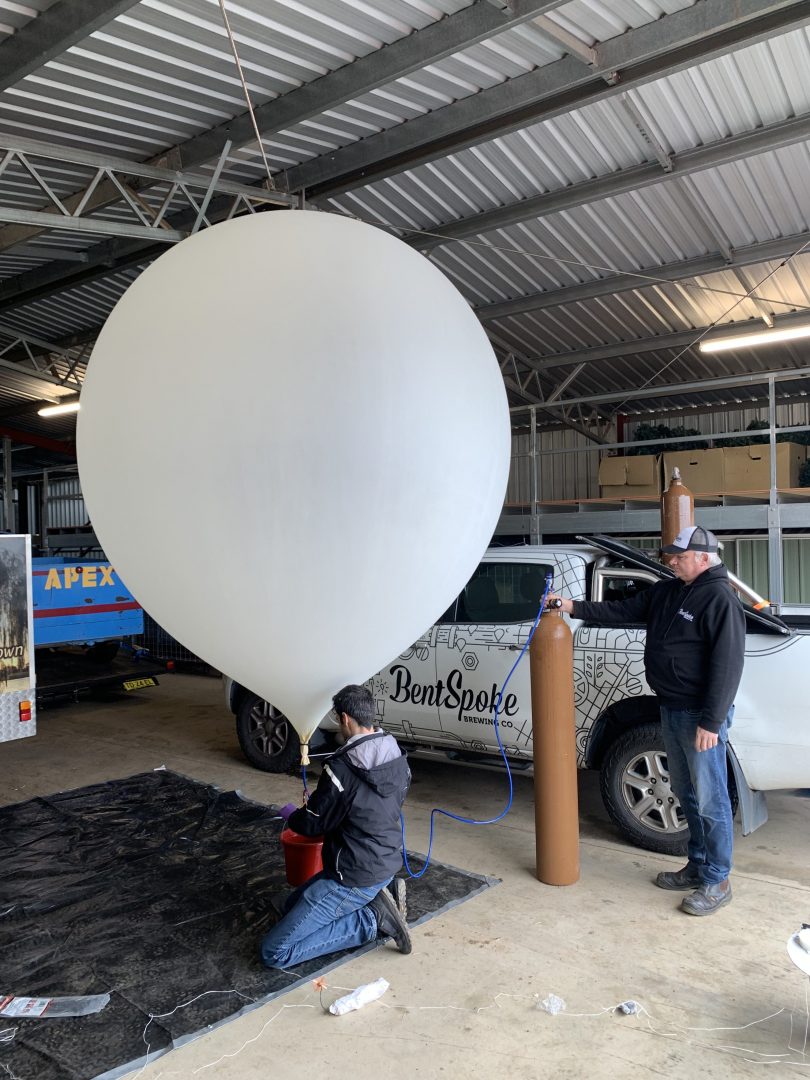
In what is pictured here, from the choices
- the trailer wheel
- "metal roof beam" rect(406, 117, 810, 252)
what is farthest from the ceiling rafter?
the trailer wheel

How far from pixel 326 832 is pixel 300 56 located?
5.10m

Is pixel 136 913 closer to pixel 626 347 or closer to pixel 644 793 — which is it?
pixel 644 793

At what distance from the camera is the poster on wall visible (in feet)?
21.8

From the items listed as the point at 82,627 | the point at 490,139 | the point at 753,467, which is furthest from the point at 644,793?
the point at 82,627

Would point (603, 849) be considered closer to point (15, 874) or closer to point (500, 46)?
point (15, 874)

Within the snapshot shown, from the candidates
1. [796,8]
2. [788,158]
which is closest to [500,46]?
[796,8]

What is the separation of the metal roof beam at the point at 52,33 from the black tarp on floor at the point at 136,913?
16.2 ft

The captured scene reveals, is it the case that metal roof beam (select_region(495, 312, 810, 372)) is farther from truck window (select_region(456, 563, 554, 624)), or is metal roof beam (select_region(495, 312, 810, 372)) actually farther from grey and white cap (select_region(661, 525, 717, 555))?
grey and white cap (select_region(661, 525, 717, 555))

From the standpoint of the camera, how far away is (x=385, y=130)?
22.6ft

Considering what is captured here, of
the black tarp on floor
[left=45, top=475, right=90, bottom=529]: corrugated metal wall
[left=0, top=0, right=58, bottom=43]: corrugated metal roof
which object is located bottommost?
the black tarp on floor

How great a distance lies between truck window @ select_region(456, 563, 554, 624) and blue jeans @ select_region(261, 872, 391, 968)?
2392 millimetres

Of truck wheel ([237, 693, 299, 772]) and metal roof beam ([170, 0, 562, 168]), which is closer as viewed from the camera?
metal roof beam ([170, 0, 562, 168])

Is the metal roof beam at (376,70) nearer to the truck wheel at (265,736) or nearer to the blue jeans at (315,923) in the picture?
the truck wheel at (265,736)

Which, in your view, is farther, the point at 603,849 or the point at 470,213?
the point at 470,213
